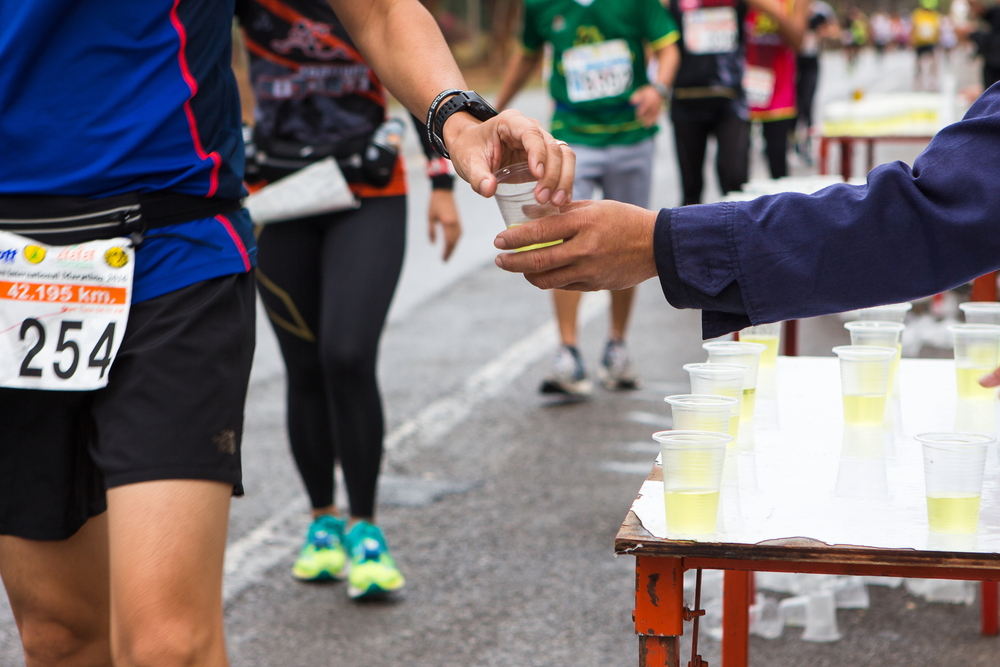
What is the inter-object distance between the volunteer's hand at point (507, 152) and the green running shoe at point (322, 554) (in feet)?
6.59


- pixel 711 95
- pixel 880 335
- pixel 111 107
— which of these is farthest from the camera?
pixel 711 95

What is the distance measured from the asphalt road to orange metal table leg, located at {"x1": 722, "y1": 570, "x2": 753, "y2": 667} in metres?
0.78

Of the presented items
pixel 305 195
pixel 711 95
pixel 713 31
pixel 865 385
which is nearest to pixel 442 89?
pixel 865 385

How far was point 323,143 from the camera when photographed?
359cm

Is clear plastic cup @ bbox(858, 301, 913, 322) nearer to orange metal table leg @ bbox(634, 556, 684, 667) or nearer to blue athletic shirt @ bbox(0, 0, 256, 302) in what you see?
orange metal table leg @ bbox(634, 556, 684, 667)

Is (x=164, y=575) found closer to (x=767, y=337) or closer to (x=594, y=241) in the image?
(x=594, y=241)

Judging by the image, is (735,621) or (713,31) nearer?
(735,621)

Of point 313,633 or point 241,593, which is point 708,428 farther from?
point 241,593

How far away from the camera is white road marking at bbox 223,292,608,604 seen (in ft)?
12.7

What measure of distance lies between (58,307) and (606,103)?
4258 millimetres

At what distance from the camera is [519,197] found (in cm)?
187

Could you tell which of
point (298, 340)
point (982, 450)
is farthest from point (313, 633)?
point (982, 450)

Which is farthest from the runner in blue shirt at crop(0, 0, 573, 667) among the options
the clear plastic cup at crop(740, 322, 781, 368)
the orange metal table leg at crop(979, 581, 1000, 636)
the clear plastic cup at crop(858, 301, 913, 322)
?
the orange metal table leg at crop(979, 581, 1000, 636)

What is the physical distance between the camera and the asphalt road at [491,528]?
3.22 meters
